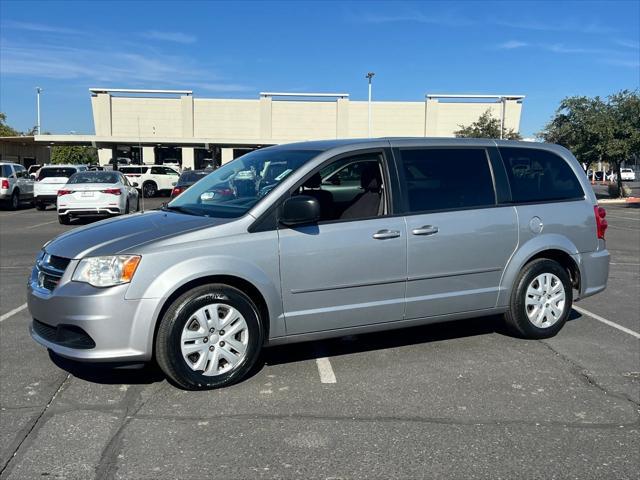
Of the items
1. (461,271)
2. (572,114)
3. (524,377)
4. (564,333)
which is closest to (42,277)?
(461,271)

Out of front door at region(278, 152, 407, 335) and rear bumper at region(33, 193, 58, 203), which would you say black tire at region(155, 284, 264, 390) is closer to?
front door at region(278, 152, 407, 335)

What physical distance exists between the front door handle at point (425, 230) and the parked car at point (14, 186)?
70.6 feet

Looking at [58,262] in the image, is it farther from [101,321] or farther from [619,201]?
[619,201]

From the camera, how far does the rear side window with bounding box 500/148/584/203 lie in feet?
18.7

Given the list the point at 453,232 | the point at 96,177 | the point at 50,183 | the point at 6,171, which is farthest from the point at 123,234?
the point at 6,171

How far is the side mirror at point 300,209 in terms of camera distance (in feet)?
14.7

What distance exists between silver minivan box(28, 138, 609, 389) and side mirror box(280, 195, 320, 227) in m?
0.01

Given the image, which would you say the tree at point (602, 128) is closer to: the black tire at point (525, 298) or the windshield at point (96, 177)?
the windshield at point (96, 177)

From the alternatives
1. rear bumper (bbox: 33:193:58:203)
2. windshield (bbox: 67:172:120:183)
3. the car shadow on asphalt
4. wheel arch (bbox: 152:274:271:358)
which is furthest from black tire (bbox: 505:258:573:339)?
rear bumper (bbox: 33:193:58:203)

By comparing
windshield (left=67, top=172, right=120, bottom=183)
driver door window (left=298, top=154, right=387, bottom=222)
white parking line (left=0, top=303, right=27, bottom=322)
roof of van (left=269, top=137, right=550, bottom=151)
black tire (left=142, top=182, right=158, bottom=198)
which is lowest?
white parking line (left=0, top=303, right=27, bottom=322)

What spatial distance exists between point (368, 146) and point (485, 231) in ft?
4.15

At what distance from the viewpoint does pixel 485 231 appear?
5.34m

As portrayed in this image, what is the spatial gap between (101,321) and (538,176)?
411 centimetres

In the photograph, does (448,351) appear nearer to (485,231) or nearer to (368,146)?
→ (485,231)
